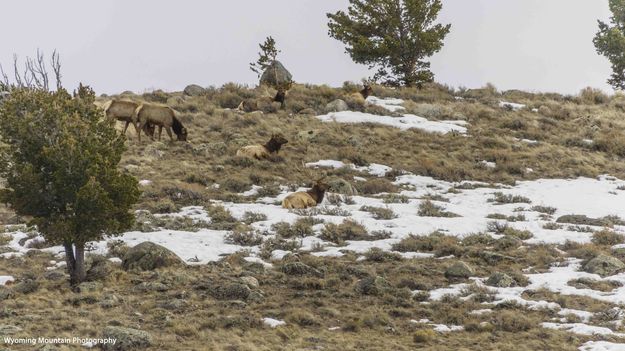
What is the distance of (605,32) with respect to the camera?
38969 mm

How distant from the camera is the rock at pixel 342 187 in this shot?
1897cm

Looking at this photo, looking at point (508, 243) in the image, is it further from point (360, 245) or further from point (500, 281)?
point (360, 245)

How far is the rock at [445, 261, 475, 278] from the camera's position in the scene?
12.2 meters

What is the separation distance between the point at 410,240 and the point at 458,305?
12.5 feet

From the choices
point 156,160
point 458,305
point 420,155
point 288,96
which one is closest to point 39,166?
point 458,305

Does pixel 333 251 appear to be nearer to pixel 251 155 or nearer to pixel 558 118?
pixel 251 155

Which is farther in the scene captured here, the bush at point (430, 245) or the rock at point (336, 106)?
the rock at point (336, 106)

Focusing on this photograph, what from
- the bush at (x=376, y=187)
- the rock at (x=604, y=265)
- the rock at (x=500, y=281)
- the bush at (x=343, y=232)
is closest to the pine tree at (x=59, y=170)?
the bush at (x=343, y=232)

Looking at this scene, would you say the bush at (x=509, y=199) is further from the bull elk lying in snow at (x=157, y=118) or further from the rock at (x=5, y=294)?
the rock at (x=5, y=294)

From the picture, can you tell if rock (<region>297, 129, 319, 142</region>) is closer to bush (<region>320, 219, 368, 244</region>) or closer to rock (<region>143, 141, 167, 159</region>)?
rock (<region>143, 141, 167, 159</region>)

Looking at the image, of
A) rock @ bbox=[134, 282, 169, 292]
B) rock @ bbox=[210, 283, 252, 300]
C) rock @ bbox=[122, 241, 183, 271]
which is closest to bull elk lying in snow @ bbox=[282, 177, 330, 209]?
rock @ bbox=[122, 241, 183, 271]

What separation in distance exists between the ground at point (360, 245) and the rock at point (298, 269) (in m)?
0.04

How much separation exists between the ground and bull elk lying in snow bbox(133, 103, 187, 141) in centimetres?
68

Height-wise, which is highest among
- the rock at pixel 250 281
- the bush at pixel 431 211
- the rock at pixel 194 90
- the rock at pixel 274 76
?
the rock at pixel 274 76
